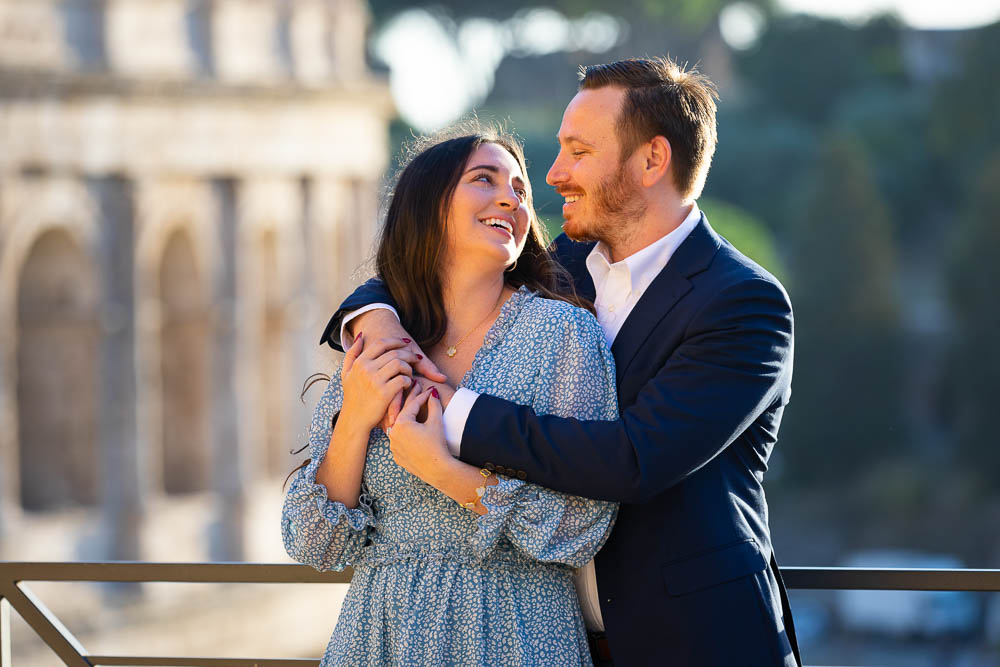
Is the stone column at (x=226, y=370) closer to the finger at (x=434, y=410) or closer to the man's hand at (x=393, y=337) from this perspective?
the man's hand at (x=393, y=337)

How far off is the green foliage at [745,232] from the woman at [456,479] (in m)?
32.7

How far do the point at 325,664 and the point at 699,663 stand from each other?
75 centimetres

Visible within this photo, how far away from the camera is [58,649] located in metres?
4.36

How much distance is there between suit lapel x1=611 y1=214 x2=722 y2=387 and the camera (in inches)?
138

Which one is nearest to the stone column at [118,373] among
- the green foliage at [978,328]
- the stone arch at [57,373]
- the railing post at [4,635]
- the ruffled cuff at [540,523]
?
the stone arch at [57,373]

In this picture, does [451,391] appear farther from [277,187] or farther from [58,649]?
[277,187]

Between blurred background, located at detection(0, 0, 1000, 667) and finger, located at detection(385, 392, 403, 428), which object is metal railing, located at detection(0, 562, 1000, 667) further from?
blurred background, located at detection(0, 0, 1000, 667)

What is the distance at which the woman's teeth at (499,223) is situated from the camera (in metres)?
3.53

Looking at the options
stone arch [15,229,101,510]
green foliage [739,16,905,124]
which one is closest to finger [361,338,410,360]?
stone arch [15,229,101,510]

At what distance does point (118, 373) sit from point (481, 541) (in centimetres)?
1702

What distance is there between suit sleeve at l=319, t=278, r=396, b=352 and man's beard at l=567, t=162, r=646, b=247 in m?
0.44

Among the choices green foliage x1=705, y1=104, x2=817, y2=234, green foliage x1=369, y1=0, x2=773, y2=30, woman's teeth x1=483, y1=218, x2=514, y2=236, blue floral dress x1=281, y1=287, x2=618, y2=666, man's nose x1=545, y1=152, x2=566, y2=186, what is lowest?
green foliage x1=705, y1=104, x2=817, y2=234

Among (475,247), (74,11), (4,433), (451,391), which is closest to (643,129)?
(475,247)

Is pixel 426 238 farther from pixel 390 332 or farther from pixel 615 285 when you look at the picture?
pixel 615 285
